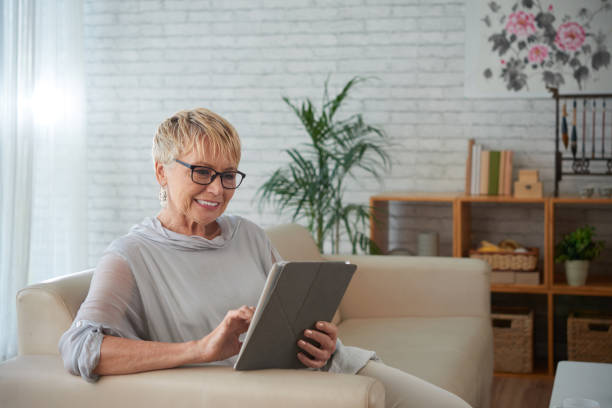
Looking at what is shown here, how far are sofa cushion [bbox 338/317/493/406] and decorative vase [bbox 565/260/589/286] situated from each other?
0.86 metres

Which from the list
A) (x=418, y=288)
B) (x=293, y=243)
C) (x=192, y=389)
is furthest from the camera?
(x=418, y=288)

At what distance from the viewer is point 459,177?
3.96 meters

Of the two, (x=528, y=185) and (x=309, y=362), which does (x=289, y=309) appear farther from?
(x=528, y=185)

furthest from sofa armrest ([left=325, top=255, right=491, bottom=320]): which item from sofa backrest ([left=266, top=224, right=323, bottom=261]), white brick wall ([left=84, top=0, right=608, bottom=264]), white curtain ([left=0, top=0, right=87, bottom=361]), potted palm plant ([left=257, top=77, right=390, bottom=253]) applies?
white curtain ([left=0, top=0, right=87, bottom=361])

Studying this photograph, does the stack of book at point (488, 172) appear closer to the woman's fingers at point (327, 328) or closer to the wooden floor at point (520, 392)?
the wooden floor at point (520, 392)

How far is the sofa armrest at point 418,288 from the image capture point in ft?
9.47

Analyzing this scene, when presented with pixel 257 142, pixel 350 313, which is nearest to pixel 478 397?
pixel 350 313

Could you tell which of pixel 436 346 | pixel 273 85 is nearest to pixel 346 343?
pixel 436 346

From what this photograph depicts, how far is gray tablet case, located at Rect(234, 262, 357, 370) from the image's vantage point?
1328 mm

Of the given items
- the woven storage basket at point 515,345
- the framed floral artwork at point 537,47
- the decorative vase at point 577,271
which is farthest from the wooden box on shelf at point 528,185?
the woven storage basket at point 515,345

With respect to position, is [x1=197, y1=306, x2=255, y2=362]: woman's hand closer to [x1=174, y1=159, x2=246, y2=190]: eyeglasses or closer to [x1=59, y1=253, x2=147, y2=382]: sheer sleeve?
[x1=59, y1=253, x2=147, y2=382]: sheer sleeve

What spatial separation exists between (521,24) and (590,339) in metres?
1.71

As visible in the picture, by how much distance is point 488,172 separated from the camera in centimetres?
368

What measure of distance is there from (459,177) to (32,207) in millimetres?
2315
